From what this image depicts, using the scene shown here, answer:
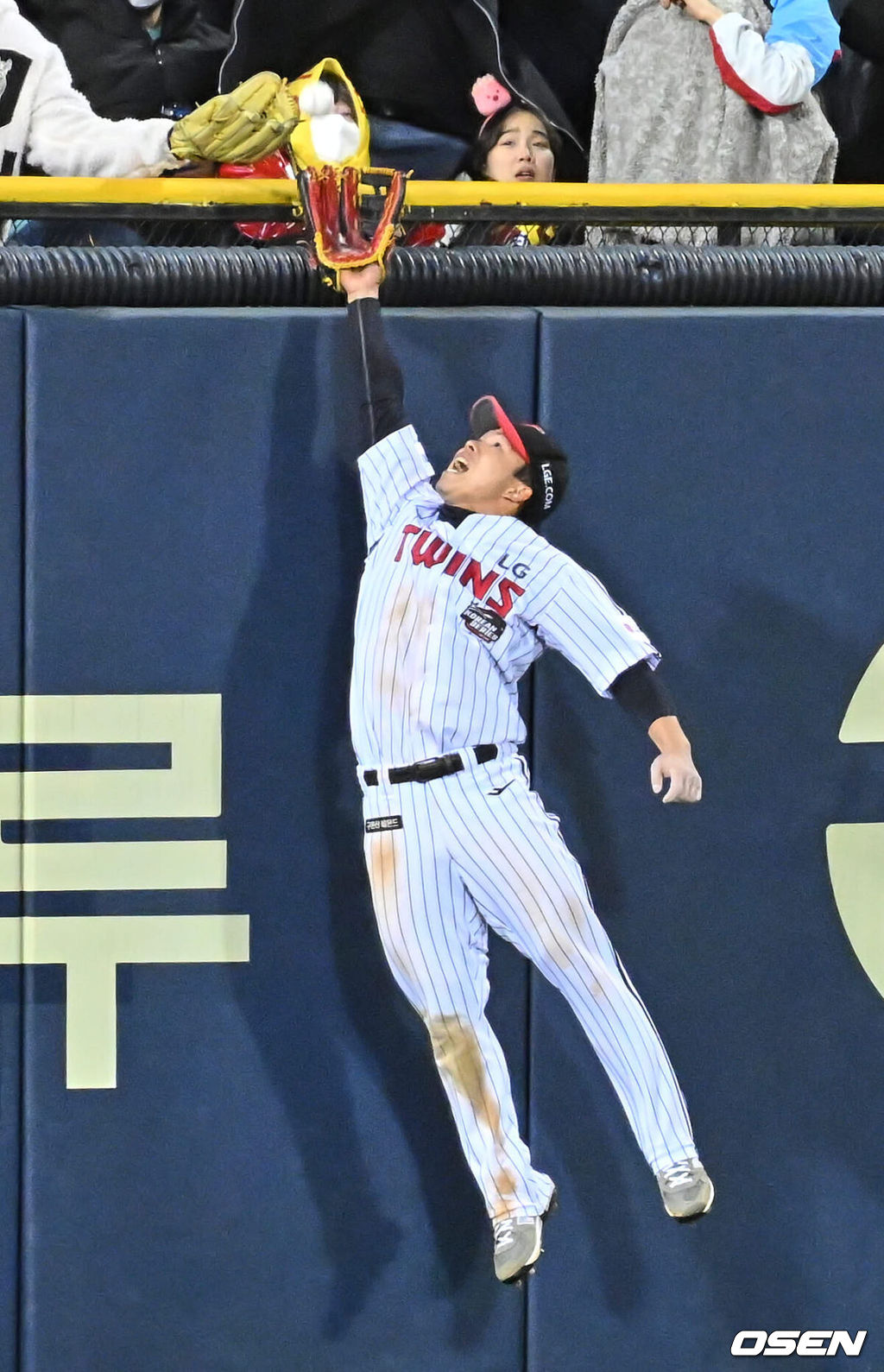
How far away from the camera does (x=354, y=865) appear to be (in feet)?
10.0

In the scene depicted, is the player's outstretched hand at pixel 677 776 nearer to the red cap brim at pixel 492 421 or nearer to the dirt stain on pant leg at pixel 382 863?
the dirt stain on pant leg at pixel 382 863

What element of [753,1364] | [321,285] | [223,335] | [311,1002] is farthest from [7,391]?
[753,1364]

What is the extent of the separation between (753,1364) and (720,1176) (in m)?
0.38

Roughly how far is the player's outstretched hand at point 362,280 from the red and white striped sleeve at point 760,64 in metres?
1.10

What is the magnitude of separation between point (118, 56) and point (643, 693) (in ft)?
6.36

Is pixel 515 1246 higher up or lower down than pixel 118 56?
lower down

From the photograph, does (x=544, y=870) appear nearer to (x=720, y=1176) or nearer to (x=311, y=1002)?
(x=311, y=1002)

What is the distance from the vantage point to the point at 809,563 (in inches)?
122

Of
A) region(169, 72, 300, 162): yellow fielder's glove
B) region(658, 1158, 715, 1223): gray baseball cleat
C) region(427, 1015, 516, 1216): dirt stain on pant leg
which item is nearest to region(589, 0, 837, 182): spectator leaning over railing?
region(169, 72, 300, 162): yellow fielder's glove

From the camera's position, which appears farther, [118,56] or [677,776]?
[118,56]

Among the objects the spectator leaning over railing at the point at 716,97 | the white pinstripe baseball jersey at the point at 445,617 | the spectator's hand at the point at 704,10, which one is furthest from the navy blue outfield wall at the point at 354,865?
the spectator's hand at the point at 704,10

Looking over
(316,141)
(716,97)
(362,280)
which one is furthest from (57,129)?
(716,97)

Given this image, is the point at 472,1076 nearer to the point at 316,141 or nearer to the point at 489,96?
the point at 316,141

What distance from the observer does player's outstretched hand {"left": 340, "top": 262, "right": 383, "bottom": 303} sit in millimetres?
2881
